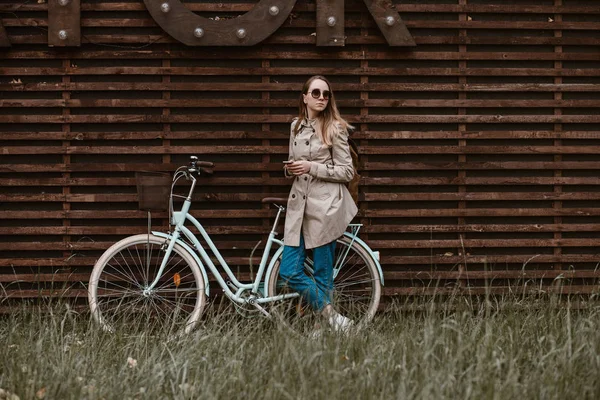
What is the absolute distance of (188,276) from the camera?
6.64 m

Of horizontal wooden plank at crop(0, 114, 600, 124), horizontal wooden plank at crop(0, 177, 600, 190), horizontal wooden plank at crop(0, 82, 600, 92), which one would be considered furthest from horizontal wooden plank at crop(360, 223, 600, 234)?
horizontal wooden plank at crop(0, 82, 600, 92)

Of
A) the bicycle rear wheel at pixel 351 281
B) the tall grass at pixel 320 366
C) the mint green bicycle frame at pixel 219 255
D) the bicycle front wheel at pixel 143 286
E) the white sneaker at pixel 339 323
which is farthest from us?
the bicycle rear wheel at pixel 351 281

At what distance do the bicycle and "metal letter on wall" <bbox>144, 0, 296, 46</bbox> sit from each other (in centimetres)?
95

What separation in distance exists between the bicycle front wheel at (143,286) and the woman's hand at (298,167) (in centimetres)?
101

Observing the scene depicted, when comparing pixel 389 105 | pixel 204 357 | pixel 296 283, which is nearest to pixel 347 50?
pixel 389 105

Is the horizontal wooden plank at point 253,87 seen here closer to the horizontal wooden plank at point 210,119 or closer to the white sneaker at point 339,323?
the horizontal wooden plank at point 210,119

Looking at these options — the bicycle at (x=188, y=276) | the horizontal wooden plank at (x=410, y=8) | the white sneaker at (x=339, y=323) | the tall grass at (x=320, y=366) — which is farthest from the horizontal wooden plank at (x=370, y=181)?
the tall grass at (x=320, y=366)

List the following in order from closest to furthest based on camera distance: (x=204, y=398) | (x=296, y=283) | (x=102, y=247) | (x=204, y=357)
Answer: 1. (x=204, y=398)
2. (x=204, y=357)
3. (x=296, y=283)
4. (x=102, y=247)

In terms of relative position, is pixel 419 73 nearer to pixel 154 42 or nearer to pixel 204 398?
pixel 154 42

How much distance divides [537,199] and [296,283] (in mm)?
2138

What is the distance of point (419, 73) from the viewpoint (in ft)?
22.2

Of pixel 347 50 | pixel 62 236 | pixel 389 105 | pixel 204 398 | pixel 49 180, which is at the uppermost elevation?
pixel 347 50

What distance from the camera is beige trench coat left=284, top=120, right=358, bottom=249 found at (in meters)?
6.07

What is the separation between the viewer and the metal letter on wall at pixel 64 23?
6.52m
